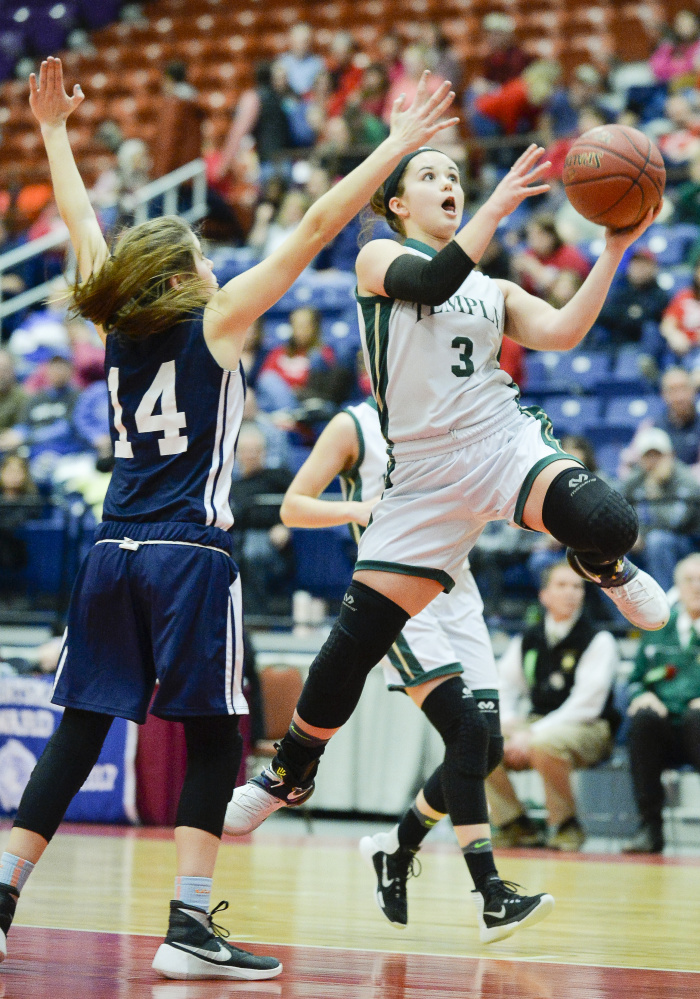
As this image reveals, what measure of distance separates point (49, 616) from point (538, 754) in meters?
4.03

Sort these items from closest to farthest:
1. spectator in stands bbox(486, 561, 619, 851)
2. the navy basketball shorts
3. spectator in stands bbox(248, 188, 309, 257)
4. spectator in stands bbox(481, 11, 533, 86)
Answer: the navy basketball shorts < spectator in stands bbox(486, 561, 619, 851) < spectator in stands bbox(248, 188, 309, 257) < spectator in stands bbox(481, 11, 533, 86)

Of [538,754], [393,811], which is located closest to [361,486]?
[538,754]

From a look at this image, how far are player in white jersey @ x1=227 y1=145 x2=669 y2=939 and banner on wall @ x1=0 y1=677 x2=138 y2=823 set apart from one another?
4.01m

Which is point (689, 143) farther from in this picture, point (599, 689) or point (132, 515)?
point (132, 515)

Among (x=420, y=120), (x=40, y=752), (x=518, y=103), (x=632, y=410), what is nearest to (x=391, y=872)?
(x=420, y=120)

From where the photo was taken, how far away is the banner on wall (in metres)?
A: 7.48

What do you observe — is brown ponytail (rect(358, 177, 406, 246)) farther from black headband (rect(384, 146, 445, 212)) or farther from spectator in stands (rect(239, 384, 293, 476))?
spectator in stands (rect(239, 384, 293, 476))

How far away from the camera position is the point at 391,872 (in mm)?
4199

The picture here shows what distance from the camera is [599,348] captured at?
10.5 metres

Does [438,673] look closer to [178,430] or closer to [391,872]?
[391,872]

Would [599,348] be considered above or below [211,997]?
above

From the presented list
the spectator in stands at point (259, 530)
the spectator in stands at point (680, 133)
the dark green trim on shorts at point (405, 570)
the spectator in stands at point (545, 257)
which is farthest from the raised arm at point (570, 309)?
the spectator in stands at point (680, 133)

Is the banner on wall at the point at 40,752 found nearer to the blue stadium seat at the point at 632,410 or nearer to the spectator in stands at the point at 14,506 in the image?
the spectator in stands at the point at 14,506

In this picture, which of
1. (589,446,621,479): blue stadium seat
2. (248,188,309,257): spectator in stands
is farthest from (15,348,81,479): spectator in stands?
(589,446,621,479): blue stadium seat
